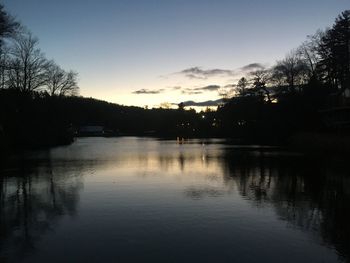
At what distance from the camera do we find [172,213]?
15.8 m

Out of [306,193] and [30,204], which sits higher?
[30,204]

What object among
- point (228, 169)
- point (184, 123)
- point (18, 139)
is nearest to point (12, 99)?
point (18, 139)

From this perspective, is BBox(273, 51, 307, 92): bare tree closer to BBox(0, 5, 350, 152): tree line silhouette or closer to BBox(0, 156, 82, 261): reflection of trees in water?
BBox(0, 5, 350, 152): tree line silhouette

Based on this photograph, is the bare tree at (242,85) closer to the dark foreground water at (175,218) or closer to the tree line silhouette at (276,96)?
the tree line silhouette at (276,96)

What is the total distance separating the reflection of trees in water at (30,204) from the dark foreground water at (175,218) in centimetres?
3

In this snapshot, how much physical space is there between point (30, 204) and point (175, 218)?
6375mm

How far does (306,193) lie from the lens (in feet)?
67.6

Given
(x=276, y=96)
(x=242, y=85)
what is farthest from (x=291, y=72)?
(x=242, y=85)

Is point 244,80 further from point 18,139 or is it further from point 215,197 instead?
point 215,197

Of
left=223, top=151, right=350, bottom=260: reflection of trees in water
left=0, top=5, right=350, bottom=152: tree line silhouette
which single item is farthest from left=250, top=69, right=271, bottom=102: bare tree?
left=223, top=151, right=350, bottom=260: reflection of trees in water

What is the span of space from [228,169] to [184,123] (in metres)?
156

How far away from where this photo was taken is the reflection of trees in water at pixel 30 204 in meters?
12.2

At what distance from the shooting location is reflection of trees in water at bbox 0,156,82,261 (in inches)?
480

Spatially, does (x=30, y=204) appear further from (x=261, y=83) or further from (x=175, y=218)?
(x=261, y=83)
